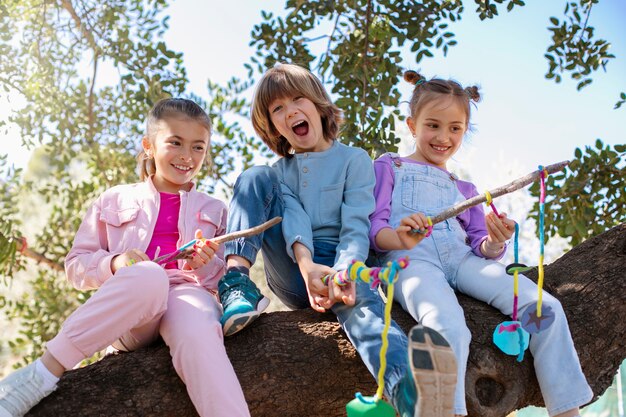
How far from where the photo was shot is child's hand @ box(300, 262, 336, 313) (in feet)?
7.22

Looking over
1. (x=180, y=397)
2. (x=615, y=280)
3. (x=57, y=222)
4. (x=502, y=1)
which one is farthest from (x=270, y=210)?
(x=57, y=222)

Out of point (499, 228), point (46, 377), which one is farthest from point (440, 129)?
→ point (46, 377)

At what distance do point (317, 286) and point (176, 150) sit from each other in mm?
818

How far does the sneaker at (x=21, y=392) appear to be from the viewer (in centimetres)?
178

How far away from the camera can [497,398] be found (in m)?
2.18

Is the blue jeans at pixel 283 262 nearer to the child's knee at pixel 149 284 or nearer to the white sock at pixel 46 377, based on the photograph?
the child's knee at pixel 149 284

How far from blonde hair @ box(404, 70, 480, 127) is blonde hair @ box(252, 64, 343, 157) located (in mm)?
323

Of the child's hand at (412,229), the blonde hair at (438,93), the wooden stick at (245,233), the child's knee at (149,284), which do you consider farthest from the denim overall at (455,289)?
the child's knee at (149,284)

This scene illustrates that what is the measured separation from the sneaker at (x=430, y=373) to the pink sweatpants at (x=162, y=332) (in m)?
0.55

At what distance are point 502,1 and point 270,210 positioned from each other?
2.35 meters

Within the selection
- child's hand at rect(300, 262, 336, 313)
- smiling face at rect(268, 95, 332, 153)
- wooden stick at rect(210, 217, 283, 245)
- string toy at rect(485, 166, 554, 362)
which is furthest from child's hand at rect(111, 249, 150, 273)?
string toy at rect(485, 166, 554, 362)

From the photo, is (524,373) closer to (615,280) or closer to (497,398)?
(497,398)

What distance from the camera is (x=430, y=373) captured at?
5.15 ft

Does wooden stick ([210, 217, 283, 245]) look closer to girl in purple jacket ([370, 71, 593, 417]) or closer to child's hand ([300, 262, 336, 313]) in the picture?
child's hand ([300, 262, 336, 313])
